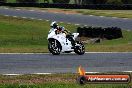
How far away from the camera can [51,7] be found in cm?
5609

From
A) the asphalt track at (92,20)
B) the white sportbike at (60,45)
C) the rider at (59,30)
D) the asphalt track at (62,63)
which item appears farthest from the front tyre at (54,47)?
the asphalt track at (92,20)

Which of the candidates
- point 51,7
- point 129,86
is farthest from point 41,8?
point 129,86

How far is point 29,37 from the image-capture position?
29.8m

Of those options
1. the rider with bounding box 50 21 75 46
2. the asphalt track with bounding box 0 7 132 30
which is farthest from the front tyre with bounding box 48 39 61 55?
the asphalt track with bounding box 0 7 132 30

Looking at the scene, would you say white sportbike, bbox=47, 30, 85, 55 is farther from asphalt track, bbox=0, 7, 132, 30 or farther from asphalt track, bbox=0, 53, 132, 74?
asphalt track, bbox=0, 7, 132, 30

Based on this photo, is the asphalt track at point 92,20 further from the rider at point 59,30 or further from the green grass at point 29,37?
the rider at point 59,30

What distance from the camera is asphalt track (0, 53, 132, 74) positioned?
48.2 feet

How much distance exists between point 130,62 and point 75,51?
3156mm

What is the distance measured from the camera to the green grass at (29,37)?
2204cm

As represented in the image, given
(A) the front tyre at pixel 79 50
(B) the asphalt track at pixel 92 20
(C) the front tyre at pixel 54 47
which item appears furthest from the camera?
(B) the asphalt track at pixel 92 20

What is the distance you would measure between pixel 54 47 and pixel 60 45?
0.28 m

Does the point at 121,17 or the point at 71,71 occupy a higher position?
the point at 71,71

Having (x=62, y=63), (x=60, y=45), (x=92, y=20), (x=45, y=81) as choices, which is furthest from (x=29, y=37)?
(x=45, y=81)

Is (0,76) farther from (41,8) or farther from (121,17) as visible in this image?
(41,8)
